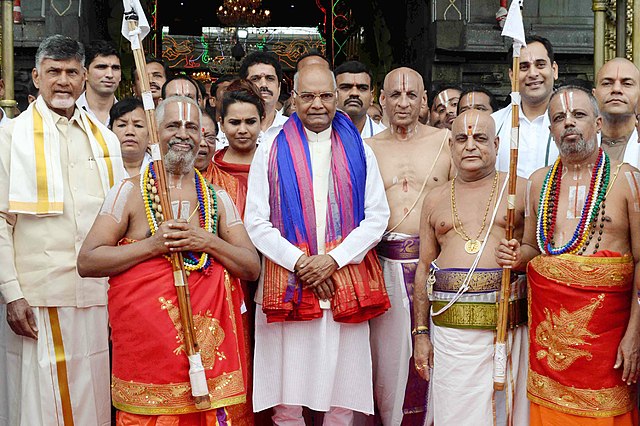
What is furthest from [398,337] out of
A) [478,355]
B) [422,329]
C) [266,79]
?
[266,79]

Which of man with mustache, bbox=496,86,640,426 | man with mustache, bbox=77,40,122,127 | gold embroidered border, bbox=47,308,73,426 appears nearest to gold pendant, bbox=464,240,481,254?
man with mustache, bbox=496,86,640,426

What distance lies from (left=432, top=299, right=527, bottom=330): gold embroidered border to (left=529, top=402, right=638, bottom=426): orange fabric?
39 cm

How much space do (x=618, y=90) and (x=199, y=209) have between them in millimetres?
2308

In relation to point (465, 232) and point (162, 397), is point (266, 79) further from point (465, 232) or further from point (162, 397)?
point (162, 397)

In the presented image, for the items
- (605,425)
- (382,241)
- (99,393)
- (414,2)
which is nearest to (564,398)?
(605,425)

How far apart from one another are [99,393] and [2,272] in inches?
29.2

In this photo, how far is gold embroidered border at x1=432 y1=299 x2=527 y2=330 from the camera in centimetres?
383

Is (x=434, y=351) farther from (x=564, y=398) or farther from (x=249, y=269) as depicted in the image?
(x=249, y=269)

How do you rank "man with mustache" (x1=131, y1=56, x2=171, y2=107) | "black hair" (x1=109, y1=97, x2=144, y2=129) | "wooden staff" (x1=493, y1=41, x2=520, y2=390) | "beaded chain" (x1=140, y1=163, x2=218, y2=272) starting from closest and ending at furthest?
"beaded chain" (x1=140, y1=163, x2=218, y2=272) → "wooden staff" (x1=493, y1=41, x2=520, y2=390) → "black hair" (x1=109, y1=97, x2=144, y2=129) → "man with mustache" (x1=131, y1=56, x2=171, y2=107)

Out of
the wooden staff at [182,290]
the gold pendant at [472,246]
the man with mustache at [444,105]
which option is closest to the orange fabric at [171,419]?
the wooden staff at [182,290]

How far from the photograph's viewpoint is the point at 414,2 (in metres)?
10.9

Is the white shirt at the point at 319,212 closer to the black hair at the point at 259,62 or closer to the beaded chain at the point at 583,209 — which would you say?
the beaded chain at the point at 583,209

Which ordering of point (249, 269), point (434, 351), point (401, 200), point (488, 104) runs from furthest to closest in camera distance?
point (488, 104) < point (401, 200) < point (434, 351) < point (249, 269)

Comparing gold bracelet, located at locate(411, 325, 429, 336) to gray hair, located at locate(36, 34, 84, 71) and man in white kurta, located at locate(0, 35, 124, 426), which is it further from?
gray hair, located at locate(36, 34, 84, 71)
